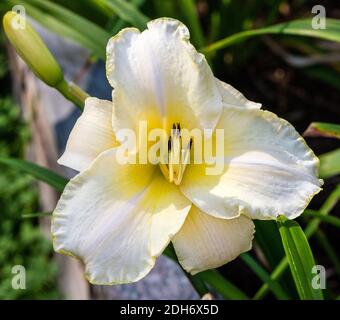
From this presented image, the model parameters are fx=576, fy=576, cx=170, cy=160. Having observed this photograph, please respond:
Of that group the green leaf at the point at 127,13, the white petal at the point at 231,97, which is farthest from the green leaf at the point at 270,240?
the green leaf at the point at 127,13

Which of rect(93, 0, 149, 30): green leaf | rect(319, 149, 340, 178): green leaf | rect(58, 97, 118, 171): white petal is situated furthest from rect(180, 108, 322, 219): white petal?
rect(93, 0, 149, 30): green leaf

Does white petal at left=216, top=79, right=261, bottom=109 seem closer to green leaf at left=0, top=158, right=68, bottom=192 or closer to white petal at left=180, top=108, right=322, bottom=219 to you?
white petal at left=180, top=108, right=322, bottom=219

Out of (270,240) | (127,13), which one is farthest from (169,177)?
(127,13)

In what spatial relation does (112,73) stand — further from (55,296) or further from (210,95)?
(55,296)

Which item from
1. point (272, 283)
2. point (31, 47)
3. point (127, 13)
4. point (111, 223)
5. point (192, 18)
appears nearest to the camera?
point (111, 223)

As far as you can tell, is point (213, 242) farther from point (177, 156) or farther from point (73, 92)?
point (73, 92)

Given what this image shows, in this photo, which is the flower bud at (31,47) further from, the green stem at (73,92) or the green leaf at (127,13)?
the green leaf at (127,13)

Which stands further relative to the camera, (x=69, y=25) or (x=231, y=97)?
(x=69, y=25)
